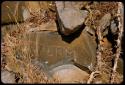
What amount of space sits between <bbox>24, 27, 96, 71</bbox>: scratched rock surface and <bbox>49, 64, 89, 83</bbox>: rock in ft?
0.65

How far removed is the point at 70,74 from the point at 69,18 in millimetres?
882

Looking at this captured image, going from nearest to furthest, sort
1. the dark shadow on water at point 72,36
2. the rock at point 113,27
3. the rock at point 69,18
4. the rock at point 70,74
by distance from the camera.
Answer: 1. the rock at point 70,74
2. the rock at point 69,18
3. the rock at point 113,27
4. the dark shadow on water at point 72,36

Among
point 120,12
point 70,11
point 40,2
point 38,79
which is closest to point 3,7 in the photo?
point 40,2

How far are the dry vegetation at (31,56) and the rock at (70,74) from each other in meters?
0.10

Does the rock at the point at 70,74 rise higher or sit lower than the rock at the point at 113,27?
lower

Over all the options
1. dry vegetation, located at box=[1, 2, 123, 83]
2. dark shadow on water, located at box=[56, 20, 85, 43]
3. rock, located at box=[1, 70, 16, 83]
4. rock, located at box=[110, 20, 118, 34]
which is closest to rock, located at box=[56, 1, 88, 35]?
dark shadow on water, located at box=[56, 20, 85, 43]

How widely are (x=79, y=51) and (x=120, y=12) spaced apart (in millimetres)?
885

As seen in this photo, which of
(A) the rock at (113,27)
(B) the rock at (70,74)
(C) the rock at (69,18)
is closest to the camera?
(B) the rock at (70,74)

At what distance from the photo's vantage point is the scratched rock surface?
18.1 ft

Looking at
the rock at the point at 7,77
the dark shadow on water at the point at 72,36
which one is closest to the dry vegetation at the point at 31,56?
the rock at the point at 7,77

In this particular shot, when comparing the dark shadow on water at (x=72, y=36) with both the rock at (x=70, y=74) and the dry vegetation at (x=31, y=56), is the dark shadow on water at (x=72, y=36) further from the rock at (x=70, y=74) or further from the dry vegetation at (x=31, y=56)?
the rock at (x=70, y=74)

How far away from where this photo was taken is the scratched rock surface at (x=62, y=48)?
552 cm

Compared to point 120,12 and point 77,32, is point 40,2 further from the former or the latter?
point 120,12

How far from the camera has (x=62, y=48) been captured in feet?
18.4
